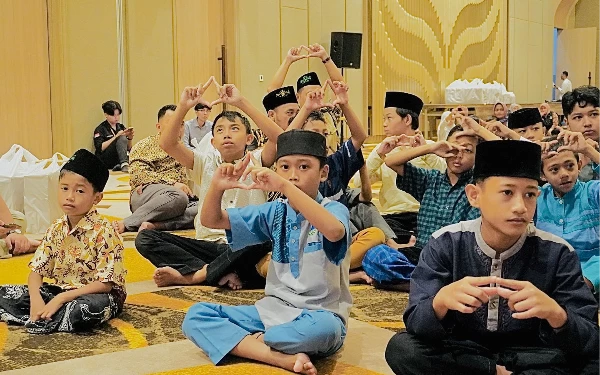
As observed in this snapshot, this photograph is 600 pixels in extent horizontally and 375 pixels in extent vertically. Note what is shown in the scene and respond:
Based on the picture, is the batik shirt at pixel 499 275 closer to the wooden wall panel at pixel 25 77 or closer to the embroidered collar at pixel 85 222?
the embroidered collar at pixel 85 222

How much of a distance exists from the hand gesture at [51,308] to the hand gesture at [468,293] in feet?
5.83

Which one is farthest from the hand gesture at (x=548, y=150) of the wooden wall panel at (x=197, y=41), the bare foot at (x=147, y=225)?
the wooden wall panel at (x=197, y=41)

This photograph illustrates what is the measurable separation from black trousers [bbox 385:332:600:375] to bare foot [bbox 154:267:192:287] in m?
1.95

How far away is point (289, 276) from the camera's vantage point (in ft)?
9.59

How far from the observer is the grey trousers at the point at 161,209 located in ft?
19.6

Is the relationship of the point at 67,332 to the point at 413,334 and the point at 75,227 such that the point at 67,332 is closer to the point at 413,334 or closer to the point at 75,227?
the point at 75,227

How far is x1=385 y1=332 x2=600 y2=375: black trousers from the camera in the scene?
2295 mm

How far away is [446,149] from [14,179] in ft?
12.1

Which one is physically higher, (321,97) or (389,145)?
(321,97)

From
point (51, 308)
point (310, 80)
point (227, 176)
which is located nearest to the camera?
point (227, 176)

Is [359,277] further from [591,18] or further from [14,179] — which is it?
[591,18]

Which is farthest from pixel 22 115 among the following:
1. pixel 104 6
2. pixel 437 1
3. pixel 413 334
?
pixel 437 1

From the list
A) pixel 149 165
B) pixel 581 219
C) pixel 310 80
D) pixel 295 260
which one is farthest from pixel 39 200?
pixel 581 219

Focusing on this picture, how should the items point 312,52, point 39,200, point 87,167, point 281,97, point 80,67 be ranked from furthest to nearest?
point 80,67 < point 39,200 < point 281,97 < point 312,52 < point 87,167
